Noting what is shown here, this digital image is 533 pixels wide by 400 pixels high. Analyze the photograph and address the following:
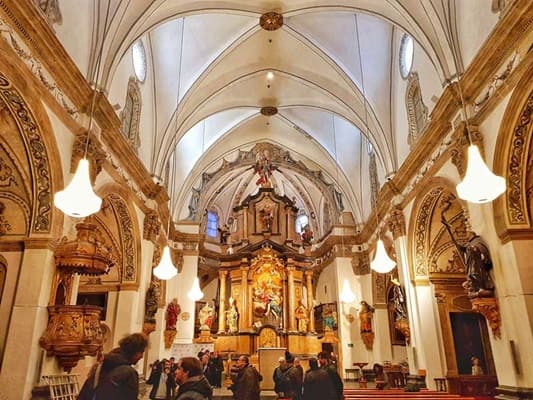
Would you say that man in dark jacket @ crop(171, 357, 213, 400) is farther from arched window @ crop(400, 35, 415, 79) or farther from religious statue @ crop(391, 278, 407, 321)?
arched window @ crop(400, 35, 415, 79)

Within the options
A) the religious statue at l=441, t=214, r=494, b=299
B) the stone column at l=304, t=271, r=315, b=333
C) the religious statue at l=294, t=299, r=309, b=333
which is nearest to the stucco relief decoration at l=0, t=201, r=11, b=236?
the religious statue at l=441, t=214, r=494, b=299

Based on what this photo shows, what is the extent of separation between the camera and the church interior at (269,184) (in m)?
6.64

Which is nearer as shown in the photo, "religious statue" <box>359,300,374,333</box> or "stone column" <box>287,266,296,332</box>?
"religious statue" <box>359,300,374,333</box>

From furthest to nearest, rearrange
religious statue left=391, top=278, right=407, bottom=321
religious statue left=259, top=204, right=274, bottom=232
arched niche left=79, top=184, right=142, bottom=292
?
religious statue left=259, top=204, right=274, bottom=232 → religious statue left=391, top=278, right=407, bottom=321 → arched niche left=79, top=184, right=142, bottom=292

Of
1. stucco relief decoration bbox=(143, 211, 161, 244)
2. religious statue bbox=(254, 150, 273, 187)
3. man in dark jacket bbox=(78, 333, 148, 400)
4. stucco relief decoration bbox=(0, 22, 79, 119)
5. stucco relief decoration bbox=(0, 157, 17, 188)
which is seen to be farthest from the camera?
religious statue bbox=(254, 150, 273, 187)

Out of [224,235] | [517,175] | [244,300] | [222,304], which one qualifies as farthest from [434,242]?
[224,235]

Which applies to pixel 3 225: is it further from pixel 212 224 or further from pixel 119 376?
pixel 212 224

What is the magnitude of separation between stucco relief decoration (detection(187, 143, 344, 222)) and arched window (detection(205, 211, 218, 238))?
12.0 ft

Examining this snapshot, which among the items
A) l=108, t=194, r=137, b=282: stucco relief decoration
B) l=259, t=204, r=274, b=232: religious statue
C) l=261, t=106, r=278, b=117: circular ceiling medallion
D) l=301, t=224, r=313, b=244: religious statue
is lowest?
l=108, t=194, r=137, b=282: stucco relief decoration

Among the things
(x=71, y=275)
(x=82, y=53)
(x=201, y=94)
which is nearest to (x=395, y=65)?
(x=201, y=94)

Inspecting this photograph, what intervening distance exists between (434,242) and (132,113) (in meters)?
8.58

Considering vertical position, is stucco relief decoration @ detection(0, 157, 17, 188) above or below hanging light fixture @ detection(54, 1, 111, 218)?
above

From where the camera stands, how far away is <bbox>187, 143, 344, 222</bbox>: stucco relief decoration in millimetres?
18620

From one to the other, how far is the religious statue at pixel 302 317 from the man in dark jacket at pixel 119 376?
1626 centimetres
